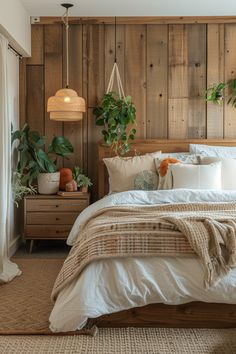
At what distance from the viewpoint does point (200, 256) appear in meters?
2.31

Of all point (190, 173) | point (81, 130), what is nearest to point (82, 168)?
point (81, 130)

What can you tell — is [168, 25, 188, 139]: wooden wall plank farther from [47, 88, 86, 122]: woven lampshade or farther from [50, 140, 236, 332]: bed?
[50, 140, 236, 332]: bed

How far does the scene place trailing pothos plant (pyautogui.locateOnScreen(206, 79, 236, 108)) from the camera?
4453mm

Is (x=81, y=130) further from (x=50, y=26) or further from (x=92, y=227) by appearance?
(x=92, y=227)

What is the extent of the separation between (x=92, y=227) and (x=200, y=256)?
692 mm

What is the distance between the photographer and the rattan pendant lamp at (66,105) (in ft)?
13.9

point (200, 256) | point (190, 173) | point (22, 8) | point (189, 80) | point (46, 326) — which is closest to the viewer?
point (200, 256)

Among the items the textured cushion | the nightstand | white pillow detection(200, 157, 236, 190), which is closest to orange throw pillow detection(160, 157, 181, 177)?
the textured cushion

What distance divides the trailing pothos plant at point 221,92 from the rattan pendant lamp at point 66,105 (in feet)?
4.32

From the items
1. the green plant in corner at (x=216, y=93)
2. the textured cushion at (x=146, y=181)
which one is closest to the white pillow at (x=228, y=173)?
the textured cushion at (x=146, y=181)

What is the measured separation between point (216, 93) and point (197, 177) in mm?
1173

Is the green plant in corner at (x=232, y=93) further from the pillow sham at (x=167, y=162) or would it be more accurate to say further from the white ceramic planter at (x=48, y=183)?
the white ceramic planter at (x=48, y=183)

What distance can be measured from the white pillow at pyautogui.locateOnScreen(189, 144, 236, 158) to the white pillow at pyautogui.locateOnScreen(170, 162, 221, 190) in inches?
18.1

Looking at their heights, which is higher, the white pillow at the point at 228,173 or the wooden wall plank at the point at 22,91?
the wooden wall plank at the point at 22,91
